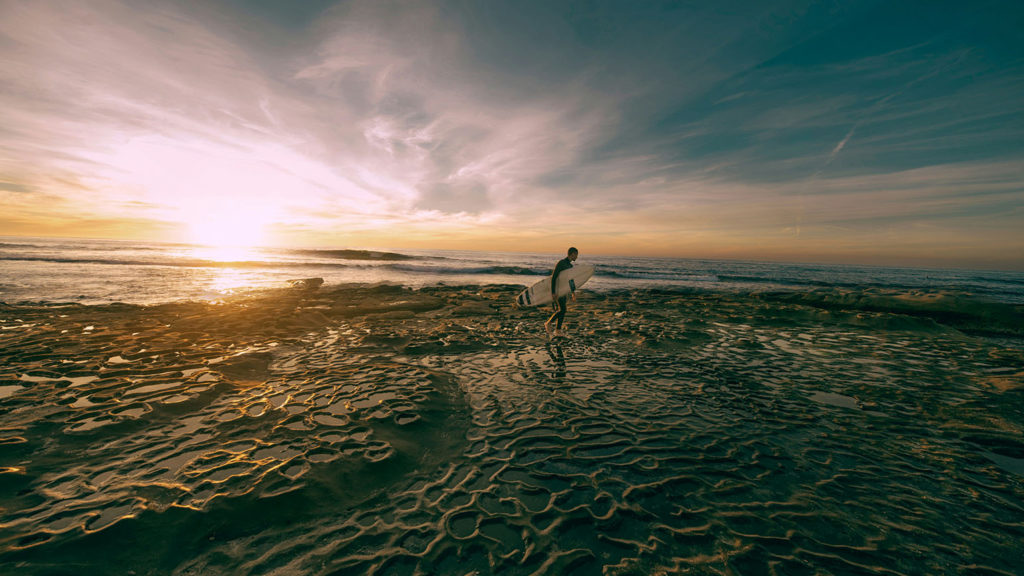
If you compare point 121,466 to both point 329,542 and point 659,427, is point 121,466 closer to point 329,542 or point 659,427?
point 329,542

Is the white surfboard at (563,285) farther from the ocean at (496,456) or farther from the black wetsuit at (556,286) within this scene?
the ocean at (496,456)

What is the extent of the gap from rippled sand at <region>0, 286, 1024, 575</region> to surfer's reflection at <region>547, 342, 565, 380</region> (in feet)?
0.51

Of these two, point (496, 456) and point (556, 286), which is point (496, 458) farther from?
point (556, 286)

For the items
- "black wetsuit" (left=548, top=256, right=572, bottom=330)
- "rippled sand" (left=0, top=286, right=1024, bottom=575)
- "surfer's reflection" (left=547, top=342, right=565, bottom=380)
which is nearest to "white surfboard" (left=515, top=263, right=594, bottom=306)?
"black wetsuit" (left=548, top=256, right=572, bottom=330)

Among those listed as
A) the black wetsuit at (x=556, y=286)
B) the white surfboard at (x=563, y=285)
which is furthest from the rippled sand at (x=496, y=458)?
the white surfboard at (x=563, y=285)

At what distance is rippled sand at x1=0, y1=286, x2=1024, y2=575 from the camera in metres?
3.44

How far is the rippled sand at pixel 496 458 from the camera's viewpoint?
11.3 ft

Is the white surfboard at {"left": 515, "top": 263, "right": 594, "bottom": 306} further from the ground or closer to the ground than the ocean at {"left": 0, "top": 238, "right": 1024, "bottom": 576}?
further from the ground

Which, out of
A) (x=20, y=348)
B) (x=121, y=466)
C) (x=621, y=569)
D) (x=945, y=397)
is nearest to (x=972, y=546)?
(x=621, y=569)

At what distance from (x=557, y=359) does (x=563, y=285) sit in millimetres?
3341

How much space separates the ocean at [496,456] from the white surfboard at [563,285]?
241cm

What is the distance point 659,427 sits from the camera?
237 inches

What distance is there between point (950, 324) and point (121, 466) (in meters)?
28.5

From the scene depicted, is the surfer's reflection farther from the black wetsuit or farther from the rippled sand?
the black wetsuit
